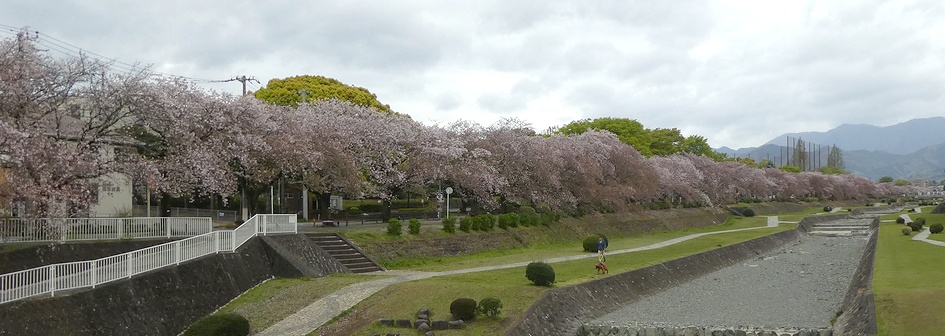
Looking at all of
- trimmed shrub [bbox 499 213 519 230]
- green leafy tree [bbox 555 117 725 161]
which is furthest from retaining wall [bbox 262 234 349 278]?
green leafy tree [bbox 555 117 725 161]

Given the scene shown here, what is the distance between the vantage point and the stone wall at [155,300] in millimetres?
17484

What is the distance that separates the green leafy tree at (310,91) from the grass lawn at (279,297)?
120 ft

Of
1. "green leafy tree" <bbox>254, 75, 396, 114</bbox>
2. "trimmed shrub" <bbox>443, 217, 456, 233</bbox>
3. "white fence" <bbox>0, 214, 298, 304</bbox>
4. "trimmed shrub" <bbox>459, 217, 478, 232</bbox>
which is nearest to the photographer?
"white fence" <bbox>0, 214, 298, 304</bbox>

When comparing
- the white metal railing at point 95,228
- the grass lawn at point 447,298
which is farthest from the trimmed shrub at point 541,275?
the white metal railing at point 95,228

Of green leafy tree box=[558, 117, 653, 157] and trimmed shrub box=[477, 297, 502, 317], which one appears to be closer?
trimmed shrub box=[477, 297, 502, 317]

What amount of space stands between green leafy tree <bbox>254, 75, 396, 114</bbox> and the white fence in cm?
3406

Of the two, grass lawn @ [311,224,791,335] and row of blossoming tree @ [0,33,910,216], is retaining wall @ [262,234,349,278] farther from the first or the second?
grass lawn @ [311,224,791,335]

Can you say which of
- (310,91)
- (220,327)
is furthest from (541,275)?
(310,91)

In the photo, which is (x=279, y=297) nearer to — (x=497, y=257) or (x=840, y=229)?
(x=497, y=257)

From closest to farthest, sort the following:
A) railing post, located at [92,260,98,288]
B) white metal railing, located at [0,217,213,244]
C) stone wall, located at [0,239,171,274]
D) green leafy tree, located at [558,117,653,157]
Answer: railing post, located at [92,260,98,288], stone wall, located at [0,239,171,274], white metal railing, located at [0,217,213,244], green leafy tree, located at [558,117,653,157]

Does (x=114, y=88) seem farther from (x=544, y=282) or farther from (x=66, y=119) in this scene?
(x=544, y=282)

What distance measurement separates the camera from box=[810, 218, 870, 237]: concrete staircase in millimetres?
71500

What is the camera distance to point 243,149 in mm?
32062

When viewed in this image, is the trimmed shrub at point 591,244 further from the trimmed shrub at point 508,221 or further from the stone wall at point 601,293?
the trimmed shrub at point 508,221
